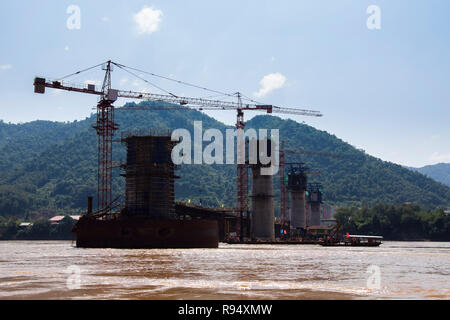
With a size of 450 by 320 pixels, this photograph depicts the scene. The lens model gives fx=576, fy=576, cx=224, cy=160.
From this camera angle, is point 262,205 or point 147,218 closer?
point 147,218

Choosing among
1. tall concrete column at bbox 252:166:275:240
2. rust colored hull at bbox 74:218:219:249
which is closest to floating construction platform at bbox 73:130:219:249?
rust colored hull at bbox 74:218:219:249

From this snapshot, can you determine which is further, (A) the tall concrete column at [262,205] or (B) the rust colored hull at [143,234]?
(A) the tall concrete column at [262,205]

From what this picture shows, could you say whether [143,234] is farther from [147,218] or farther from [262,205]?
[262,205]

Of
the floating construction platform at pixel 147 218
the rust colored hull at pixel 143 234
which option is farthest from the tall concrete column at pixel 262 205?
the rust colored hull at pixel 143 234

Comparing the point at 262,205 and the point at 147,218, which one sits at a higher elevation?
the point at 262,205

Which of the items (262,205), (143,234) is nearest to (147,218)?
(143,234)

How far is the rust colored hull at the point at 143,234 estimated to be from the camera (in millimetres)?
103125

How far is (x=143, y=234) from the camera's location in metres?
103

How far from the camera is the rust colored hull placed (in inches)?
4060

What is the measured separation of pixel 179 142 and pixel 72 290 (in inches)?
3248

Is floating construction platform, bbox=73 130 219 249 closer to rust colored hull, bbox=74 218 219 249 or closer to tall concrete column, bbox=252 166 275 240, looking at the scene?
rust colored hull, bbox=74 218 219 249

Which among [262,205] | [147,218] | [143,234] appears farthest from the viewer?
[262,205]

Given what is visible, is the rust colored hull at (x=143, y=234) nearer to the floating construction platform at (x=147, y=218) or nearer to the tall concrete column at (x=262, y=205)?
the floating construction platform at (x=147, y=218)

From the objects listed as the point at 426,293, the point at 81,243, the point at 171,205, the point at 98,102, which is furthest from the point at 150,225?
the point at 426,293
